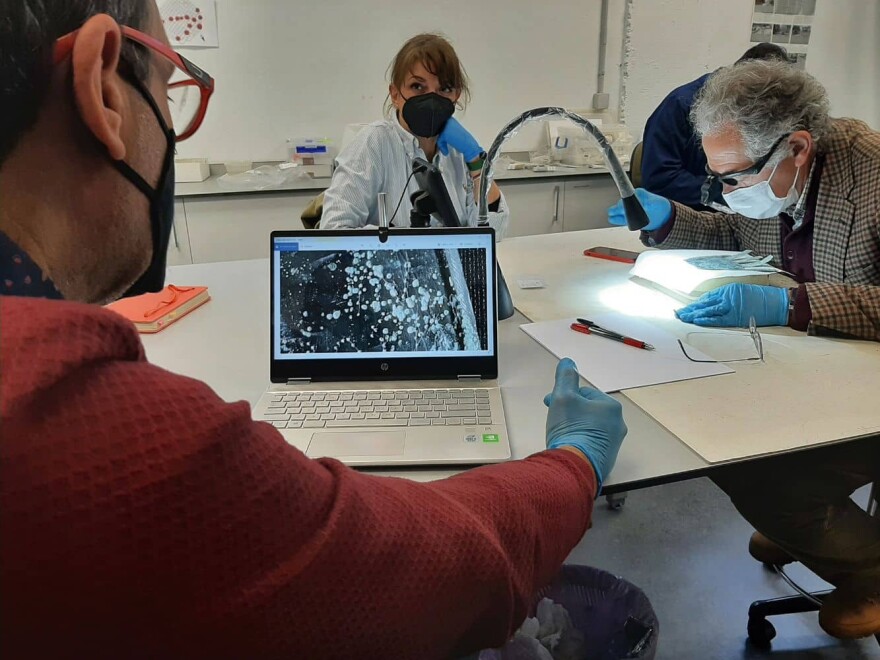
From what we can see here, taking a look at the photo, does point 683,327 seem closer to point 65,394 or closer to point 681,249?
point 681,249

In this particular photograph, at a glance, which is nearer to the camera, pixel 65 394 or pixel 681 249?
pixel 65 394

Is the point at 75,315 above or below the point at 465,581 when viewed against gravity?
above

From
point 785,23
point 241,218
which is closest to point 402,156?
point 241,218

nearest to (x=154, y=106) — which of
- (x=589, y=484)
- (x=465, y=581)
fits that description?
(x=465, y=581)

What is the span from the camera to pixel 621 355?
4.06 ft

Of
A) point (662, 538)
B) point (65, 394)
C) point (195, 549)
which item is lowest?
point (662, 538)

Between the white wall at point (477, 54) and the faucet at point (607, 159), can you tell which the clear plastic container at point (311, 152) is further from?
the faucet at point (607, 159)

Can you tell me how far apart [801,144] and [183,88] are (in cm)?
149

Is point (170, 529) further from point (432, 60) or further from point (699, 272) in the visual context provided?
point (432, 60)

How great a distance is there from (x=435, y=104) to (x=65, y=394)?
5.24 feet

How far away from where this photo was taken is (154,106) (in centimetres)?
63

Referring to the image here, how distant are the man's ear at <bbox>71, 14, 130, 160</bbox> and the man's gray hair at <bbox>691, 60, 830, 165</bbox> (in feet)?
4.91

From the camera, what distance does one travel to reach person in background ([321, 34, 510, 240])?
1.96 m

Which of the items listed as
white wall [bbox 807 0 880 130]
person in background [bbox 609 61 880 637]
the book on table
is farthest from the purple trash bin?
white wall [bbox 807 0 880 130]
